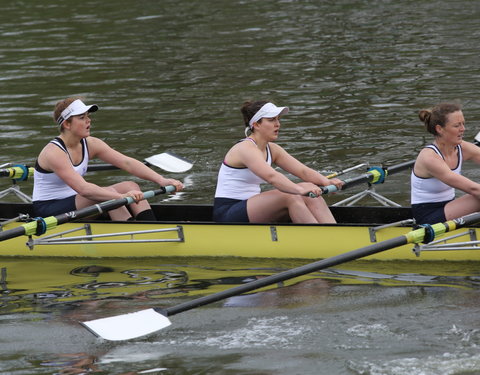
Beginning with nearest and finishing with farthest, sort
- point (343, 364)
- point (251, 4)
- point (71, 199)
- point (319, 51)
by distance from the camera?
point (343, 364) → point (71, 199) → point (319, 51) → point (251, 4)

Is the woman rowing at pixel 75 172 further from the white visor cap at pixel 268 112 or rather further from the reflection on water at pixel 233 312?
the white visor cap at pixel 268 112

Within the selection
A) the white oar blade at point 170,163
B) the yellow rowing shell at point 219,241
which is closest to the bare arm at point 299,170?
the yellow rowing shell at point 219,241

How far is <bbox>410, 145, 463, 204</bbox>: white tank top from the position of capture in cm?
929

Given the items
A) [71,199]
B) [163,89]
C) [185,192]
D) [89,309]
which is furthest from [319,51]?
A: [89,309]

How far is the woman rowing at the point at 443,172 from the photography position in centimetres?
899

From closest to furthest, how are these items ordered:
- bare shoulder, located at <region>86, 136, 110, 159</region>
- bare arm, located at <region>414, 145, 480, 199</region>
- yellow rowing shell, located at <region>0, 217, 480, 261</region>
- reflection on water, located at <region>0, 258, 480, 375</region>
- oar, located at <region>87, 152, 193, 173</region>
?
reflection on water, located at <region>0, 258, 480, 375</region>
bare arm, located at <region>414, 145, 480, 199</region>
yellow rowing shell, located at <region>0, 217, 480, 261</region>
bare shoulder, located at <region>86, 136, 110, 159</region>
oar, located at <region>87, 152, 193, 173</region>

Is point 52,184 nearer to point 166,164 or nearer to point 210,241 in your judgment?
point 166,164

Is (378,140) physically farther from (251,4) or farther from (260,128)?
(251,4)

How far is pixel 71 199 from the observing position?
10312 mm

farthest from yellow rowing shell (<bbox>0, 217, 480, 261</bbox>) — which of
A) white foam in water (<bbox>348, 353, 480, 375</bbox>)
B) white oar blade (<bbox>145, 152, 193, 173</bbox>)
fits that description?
white foam in water (<bbox>348, 353, 480, 375</bbox>)

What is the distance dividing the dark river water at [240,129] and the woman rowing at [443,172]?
547mm

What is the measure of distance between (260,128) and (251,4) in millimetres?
20836

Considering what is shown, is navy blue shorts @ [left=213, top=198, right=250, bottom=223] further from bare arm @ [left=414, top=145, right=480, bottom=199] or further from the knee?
bare arm @ [left=414, top=145, right=480, bottom=199]

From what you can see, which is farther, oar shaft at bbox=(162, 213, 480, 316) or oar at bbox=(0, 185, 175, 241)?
oar at bbox=(0, 185, 175, 241)
